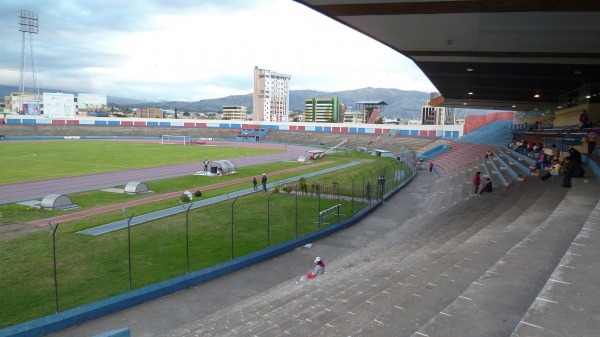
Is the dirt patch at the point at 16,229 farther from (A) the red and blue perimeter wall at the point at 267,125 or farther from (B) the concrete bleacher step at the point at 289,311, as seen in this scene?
(A) the red and blue perimeter wall at the point at 267,125

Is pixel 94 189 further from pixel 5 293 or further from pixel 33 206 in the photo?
pixel 5 293

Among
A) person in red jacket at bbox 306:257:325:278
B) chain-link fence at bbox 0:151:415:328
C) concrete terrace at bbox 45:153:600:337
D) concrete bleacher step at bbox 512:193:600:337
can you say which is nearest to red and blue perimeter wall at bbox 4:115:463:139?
chain-link fence at bbox 0:151:415:328

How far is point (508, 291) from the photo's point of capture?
7.70 meters

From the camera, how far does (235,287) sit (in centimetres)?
1320

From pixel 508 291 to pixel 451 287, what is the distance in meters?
1.59

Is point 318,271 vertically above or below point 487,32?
below

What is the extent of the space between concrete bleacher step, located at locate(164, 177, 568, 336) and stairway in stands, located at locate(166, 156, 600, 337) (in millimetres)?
26

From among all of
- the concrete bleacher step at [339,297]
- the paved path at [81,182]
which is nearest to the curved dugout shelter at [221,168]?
the paved path at [81,182]

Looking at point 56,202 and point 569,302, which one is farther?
point 56,202

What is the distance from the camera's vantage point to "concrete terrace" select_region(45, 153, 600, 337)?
6664 millimetres

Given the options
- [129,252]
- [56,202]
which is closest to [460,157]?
[56,202]

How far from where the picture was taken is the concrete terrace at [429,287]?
666cm

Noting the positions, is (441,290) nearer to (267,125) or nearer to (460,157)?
(460,157)

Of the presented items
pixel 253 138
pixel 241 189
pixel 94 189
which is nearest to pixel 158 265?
pixel 241 189
